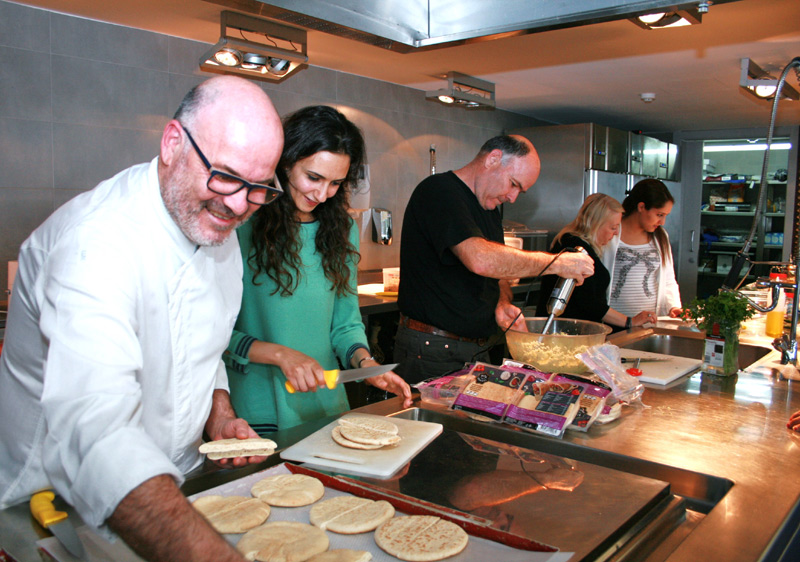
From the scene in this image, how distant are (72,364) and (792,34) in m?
Answer: 3.94

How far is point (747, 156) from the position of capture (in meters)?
7.63

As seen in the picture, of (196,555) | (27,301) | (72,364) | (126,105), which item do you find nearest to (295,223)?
(27,301)

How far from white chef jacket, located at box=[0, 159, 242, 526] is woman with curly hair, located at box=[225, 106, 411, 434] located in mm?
375

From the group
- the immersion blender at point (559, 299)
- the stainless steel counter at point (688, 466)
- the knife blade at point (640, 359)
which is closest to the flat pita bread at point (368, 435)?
the stainless steel counter at point (688, 466)

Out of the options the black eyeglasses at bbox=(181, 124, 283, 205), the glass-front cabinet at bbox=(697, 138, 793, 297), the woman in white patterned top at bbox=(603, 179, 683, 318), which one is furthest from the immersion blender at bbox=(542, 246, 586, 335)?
the glass-front cabinet at bbox=(697, 138, 793, 297)

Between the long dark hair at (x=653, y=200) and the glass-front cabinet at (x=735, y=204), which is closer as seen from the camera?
the long dark hair at (x=653, y=200)

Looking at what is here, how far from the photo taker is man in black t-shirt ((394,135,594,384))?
90.7 inches

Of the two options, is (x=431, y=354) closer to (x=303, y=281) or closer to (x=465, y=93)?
(x=303, y=281)

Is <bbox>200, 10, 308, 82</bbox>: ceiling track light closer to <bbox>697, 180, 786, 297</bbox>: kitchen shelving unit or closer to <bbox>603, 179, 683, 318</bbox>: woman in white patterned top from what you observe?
<bbox>603, 179, 683, 318</bbox>: woman in white patterned top

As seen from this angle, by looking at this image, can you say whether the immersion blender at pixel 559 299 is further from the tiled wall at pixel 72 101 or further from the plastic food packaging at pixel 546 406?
the tiled wall at pixel 72 101

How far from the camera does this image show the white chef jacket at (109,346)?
802 millimetres

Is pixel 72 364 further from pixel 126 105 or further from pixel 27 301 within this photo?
pixel 126 105

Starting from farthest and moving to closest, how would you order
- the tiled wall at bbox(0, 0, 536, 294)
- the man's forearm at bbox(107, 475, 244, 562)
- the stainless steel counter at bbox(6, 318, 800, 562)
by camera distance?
the tiled wall at bbox(0, 0, 536, 294)
the stainless steel counter at bbox(6, 318, 800, 562)
the man's forearm at bbox(107, 475, 244, 562)

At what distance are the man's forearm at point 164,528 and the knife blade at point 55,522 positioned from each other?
13cm
